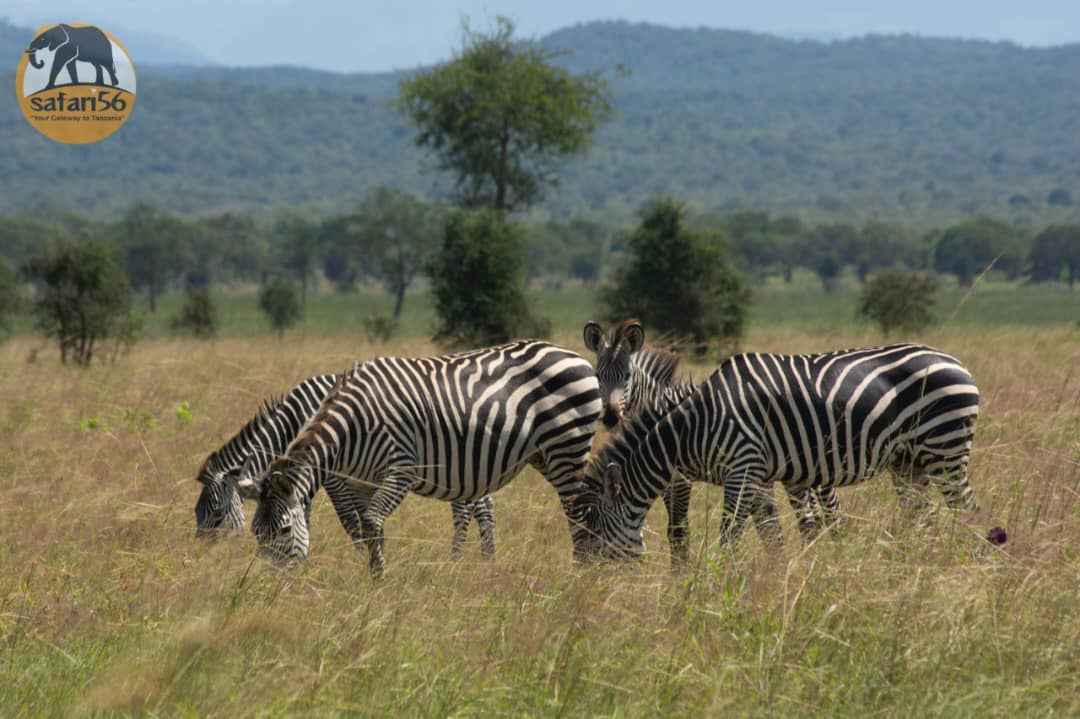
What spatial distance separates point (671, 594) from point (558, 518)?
3.35m

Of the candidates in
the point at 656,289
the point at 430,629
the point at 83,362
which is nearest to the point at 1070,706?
the point at 430,629

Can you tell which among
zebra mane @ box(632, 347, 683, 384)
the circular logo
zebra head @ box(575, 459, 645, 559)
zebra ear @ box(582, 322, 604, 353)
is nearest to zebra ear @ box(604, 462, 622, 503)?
zebra head @ box(575, 459, 645, 559)

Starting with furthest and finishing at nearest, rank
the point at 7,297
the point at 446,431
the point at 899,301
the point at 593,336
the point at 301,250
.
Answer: the point at 301,250, the point at 7,297, the point at 899,301, the point at 593,336, the point at 446,431

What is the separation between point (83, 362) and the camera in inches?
867

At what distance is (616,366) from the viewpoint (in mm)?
9359

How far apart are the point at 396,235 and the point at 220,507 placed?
101m

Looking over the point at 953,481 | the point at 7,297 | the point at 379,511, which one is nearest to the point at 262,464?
the point at 379,511

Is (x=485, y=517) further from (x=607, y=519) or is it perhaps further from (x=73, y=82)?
(x=73, y=82)

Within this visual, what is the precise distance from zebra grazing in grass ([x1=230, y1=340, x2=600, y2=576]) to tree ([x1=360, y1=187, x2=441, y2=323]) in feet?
290

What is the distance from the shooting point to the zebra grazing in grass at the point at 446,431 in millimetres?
7469

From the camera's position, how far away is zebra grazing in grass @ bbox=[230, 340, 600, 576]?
24.5 ft

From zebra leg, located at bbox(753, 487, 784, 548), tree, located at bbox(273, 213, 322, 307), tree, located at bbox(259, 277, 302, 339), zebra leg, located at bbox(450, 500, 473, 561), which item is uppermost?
zebra leg, located at bbox(753, 487, 784, 548)

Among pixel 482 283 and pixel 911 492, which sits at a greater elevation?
pixel 911 492

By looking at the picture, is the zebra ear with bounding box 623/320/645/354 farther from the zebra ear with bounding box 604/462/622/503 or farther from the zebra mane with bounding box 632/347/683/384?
the zebra ear with bounding box 604/462/622/503
